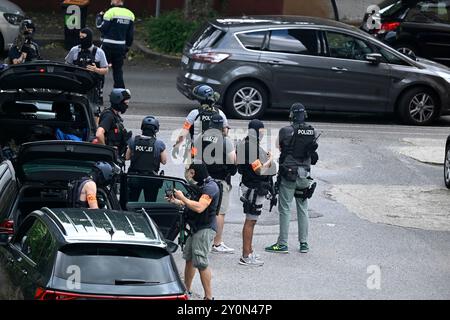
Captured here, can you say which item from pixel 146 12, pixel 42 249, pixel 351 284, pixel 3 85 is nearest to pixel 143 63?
pixel 146 12

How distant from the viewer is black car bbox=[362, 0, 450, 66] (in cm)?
2362

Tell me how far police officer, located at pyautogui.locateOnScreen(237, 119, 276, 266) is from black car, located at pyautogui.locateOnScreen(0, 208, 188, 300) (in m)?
2.95

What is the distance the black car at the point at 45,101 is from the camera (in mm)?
13711

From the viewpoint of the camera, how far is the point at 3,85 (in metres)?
13.8

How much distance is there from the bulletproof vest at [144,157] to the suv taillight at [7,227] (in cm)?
223

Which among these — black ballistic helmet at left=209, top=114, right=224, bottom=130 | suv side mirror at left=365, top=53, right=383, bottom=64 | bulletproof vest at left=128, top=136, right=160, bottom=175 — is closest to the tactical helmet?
black ballistic helmet at left=209, top=114, right=224, bottom=130

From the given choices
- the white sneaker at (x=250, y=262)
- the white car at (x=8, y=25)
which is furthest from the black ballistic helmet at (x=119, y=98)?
the white car at (x=8, y=25)

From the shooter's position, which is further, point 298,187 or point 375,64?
point 375,64

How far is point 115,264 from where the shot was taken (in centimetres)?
866

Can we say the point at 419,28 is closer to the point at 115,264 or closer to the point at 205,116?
the point at 205,116

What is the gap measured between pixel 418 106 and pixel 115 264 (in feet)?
40.6

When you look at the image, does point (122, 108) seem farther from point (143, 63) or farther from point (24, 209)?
point (143, 63)

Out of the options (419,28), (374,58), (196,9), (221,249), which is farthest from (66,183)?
(196,9)
